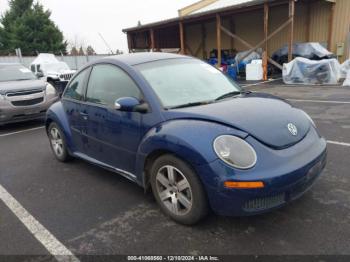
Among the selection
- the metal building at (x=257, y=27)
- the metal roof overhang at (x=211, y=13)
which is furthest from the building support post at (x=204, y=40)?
the metal roof overhang at (x=211, y=13)

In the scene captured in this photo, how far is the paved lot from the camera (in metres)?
2.60

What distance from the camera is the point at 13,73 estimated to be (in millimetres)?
8812

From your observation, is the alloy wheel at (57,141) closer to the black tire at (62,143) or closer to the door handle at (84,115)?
the black tire at (62,143)

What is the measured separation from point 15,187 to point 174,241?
2556mm

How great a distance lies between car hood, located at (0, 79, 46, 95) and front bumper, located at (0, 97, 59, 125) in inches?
14.6

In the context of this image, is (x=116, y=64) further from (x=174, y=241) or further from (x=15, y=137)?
(x=15, y=137)

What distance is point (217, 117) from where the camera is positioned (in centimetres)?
278

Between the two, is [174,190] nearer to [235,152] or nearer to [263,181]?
[235,152]

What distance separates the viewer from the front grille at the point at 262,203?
8.12 feet

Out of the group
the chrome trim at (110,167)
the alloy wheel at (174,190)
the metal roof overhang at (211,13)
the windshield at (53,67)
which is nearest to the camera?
the alloy wheel at (174,190)

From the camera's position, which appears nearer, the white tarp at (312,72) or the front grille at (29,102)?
the front grille at (29,102)

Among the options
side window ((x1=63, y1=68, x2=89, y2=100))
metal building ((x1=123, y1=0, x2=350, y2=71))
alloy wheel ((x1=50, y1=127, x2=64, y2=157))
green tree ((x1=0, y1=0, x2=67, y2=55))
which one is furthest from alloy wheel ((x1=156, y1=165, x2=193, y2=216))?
green tree ((x1=0, y1=0, x2=67, y2=55))

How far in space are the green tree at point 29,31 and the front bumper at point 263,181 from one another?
36.9 m

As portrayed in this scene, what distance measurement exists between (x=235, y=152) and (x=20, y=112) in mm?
6642
